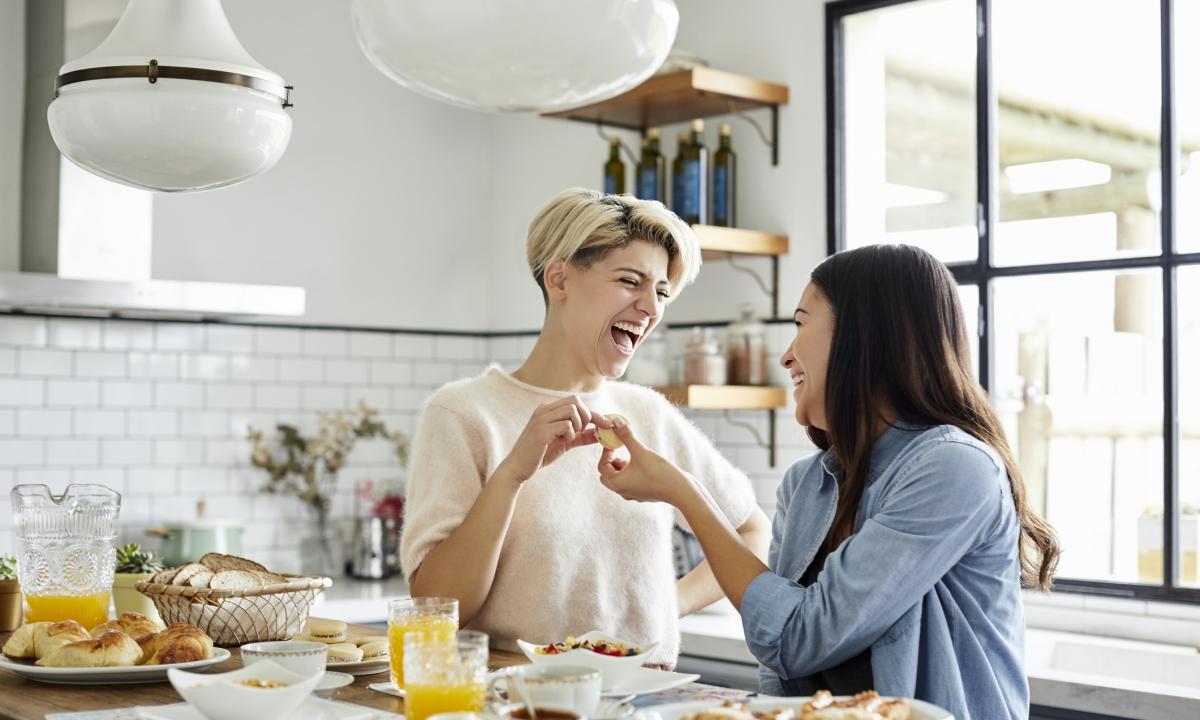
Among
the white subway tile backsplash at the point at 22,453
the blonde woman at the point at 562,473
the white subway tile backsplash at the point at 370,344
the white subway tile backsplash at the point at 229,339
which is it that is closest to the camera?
the blonde woman at the point at 562,473

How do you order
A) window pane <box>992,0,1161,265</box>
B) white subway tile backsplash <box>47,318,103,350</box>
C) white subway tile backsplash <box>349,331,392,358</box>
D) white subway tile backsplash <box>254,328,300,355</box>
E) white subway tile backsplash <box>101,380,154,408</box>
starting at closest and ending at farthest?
window pane <box>992,0,1161,265</box>, white subway tile backsplash <box>47,318,103,350</box>, white subway tile backsplash <box>101,380,154,408</box>, white subway tile backsplash <box>254,328,300,355</box>, white subway tile backsplash <box>349,331,392,358</box>

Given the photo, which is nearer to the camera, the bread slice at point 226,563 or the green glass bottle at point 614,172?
the bread slice at point 226,563

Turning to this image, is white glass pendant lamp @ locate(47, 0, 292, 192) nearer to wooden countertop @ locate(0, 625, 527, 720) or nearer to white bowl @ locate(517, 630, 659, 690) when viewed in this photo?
wooden countertop @ locate(0, 625, 527, 720)

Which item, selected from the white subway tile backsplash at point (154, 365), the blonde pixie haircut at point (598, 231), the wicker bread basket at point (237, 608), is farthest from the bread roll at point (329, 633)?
the white subway tile backsplash at point (154, 365)

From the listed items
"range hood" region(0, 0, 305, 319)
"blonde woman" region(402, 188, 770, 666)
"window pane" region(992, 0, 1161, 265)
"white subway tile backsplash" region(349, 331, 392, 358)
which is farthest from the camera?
"white subway tile backsplash" region(349, 331, 392, 358)

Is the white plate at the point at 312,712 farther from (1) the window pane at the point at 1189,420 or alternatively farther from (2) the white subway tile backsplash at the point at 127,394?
(2) the white subway tile backsplash at the point at 127,394

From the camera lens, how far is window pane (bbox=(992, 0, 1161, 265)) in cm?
371

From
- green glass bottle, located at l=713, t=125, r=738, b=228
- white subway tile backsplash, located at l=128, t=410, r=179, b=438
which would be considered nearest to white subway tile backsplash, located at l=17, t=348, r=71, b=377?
white subway tile backsplash, located at l=128, t=410, r=179, b=438

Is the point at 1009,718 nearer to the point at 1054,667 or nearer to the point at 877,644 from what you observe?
the point at 877,644

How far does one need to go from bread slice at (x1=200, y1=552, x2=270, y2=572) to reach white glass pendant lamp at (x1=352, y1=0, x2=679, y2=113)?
38.5 inches

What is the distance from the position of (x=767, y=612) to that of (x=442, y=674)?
552 mm

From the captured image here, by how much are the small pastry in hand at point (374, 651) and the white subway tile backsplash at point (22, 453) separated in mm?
2542

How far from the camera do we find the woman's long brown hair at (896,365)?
6.42 feet

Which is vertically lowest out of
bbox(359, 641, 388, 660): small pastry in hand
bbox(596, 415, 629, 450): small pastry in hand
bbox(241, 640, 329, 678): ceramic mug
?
bbox(359, 641, 388, 660): small pastry in hand
